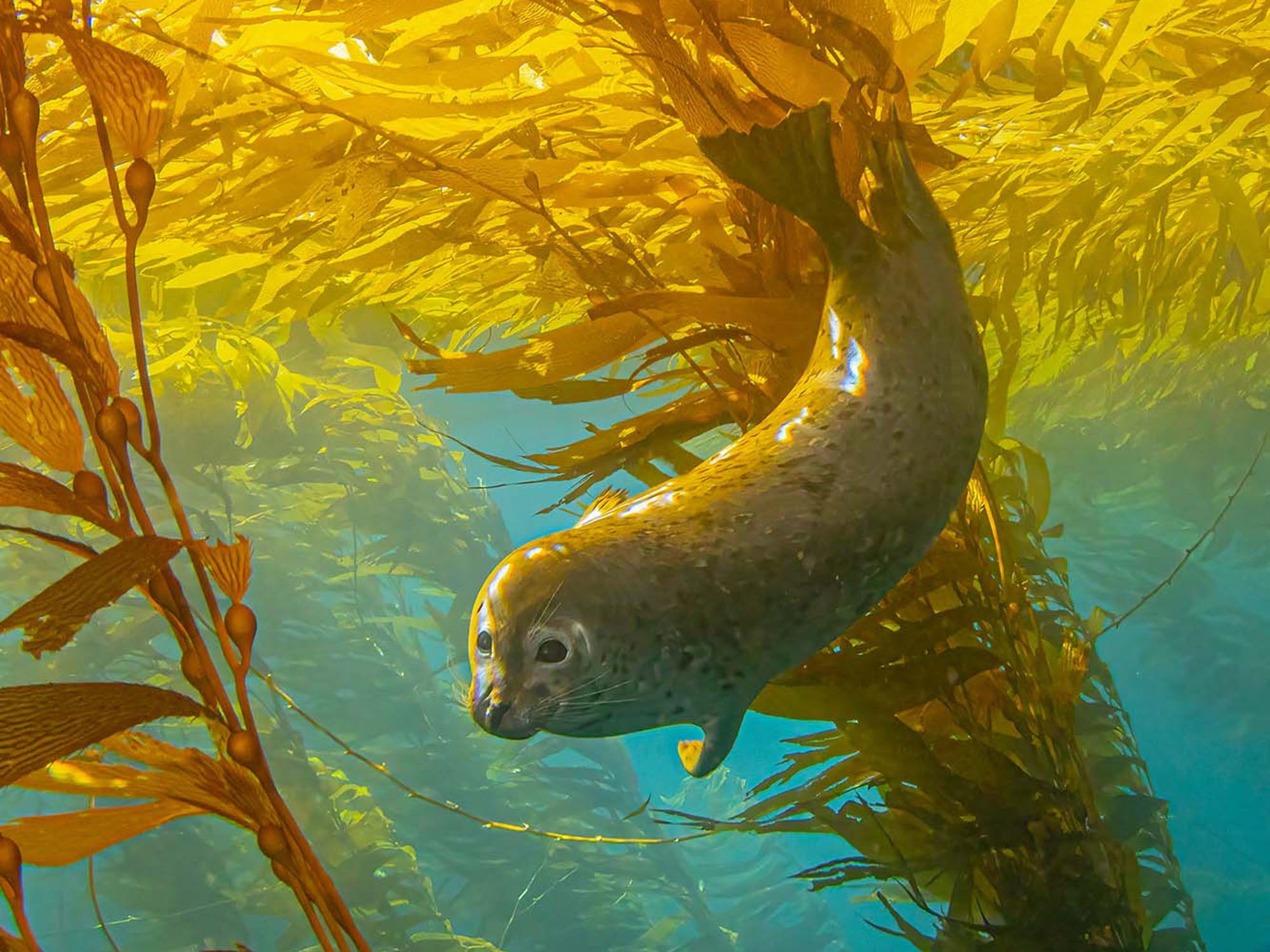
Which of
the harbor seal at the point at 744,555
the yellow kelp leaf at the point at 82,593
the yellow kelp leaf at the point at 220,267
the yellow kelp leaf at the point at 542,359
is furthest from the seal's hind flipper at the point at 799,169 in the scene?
the yellow kelp leaf at the point at 220,267

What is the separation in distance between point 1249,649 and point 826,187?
481 cm

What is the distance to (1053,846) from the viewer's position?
0.50 m

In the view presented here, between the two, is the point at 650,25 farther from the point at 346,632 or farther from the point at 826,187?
the point at 346,632

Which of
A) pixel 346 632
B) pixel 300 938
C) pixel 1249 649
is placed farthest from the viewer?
pixel 1249 649

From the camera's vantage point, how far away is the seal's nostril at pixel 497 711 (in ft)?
0.86

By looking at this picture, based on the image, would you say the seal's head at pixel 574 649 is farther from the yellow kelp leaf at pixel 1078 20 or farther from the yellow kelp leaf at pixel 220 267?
the yellow kelp leaf at pixel 220 267

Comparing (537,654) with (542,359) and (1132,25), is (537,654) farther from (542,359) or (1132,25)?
(1132,25)

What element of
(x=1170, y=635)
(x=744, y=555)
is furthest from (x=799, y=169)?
(x=1170, y=635)

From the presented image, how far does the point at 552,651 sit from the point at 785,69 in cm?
29

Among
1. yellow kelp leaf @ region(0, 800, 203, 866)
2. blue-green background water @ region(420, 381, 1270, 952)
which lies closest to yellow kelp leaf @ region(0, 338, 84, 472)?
yellow kelp leaf @ region(0, 800, 203, 866)

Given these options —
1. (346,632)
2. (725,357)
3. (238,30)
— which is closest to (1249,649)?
(346,632)

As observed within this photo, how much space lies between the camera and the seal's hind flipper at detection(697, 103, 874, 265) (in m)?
0.33

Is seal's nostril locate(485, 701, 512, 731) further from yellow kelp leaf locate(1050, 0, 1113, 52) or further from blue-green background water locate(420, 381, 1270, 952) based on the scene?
blue-green background water locate(420, 381, 1270, 952)

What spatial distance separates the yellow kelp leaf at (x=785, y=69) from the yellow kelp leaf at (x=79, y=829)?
38cm
